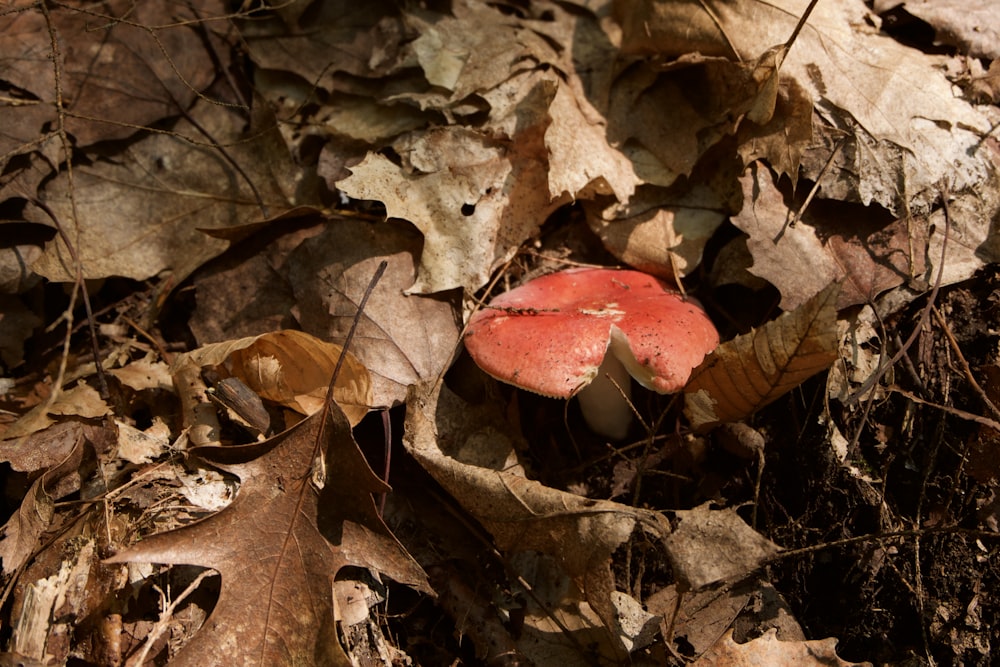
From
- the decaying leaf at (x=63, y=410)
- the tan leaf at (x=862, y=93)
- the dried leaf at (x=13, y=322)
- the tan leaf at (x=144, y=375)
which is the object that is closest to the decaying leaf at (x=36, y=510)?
the decaying leaf at (x=63, y=410)

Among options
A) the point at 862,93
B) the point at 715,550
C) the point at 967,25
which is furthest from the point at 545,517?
the point at 967,25

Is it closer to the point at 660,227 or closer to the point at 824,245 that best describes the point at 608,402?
the point at 660,227

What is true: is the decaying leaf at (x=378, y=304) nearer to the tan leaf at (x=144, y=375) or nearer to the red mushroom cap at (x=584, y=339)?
the red mushroom cap at (x=584, y=339)

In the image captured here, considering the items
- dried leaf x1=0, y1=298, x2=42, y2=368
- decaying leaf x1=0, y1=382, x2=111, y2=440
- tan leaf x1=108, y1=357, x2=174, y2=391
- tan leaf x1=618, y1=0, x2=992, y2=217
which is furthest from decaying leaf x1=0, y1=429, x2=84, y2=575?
tan leaf x1=618, y1=0, x2=992, y2=217

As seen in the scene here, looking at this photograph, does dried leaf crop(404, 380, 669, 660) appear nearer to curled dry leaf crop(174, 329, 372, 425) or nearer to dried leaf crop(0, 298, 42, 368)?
curled dry leaf crop(174, 329, 372, 425)

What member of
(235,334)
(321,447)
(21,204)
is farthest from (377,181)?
(21,204)

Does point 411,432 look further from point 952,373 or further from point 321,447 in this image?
point 952,373
